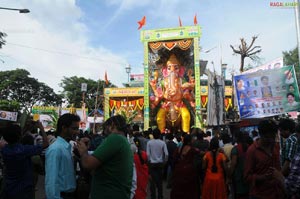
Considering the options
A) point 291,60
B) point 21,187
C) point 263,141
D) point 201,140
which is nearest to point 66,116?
Result: point 21,187

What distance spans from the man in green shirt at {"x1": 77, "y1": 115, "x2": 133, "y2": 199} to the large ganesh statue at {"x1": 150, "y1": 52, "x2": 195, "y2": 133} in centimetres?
2241

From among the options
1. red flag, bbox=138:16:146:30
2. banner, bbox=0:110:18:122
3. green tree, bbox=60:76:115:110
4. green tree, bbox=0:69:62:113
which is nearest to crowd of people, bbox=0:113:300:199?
banner, bbox=0:110:18:122

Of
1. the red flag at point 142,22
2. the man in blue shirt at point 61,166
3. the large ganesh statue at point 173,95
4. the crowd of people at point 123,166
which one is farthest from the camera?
the red flag at point 142,22

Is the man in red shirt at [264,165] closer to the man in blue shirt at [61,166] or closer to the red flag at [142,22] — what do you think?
the man in blue shirt at [61,166]

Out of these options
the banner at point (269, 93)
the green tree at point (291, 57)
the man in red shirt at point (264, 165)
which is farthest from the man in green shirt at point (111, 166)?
the green tree at point (291, 57)

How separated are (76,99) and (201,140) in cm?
4428

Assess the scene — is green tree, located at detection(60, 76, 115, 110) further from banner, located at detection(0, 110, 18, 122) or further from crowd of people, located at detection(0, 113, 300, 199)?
crowd of people, located at detection(0, 113, 300, 199)

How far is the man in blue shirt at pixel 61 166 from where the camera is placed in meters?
2.76

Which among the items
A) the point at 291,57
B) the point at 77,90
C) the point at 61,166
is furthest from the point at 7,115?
the point at 77,90

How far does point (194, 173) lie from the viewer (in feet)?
17.8

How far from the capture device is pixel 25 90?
47.3 meters

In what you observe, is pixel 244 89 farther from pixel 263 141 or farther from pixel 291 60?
pixel 291 60

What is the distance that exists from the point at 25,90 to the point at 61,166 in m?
47.7

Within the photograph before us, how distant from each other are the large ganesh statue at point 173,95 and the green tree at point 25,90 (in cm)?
2400
